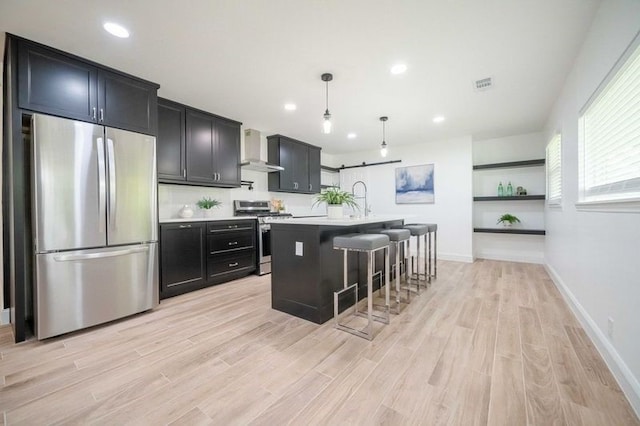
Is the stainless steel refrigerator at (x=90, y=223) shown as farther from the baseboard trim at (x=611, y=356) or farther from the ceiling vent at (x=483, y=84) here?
the baseboard trim at (x=611, y=356)

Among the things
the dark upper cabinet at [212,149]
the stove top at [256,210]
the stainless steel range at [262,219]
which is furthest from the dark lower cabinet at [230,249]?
Result: the dark upper cabinet at [212,149]

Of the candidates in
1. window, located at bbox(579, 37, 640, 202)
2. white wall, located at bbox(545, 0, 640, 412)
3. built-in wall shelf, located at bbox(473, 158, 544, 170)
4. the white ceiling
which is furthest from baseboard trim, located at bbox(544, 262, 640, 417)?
built-in wall shelf, located at bbox(473, 158, 544, 170)

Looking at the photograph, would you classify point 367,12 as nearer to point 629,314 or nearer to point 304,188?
point 629,314

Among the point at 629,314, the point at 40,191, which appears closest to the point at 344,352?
the point at 629,314

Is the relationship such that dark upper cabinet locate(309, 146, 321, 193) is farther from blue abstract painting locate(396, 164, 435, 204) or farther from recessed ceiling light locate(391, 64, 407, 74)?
recessed ceiling light locate(391, 64, 407, 74)

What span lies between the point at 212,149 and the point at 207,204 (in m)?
0.85

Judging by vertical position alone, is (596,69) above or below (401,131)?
below

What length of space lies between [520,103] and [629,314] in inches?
121

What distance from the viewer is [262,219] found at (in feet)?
14.1

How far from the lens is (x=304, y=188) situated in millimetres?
5672

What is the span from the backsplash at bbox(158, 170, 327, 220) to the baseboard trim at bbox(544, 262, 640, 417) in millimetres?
4566

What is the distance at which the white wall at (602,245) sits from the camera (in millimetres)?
1489

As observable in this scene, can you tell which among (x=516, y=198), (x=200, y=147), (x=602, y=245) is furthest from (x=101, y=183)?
(x=516, y=198)

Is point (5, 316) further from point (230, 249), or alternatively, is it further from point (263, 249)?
point (263, 249)
